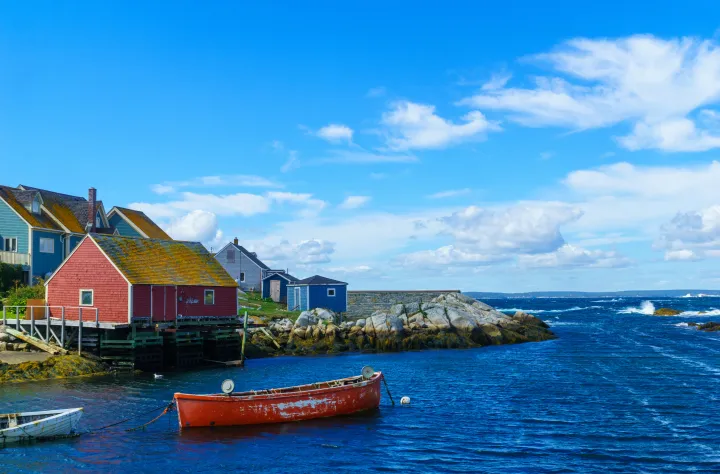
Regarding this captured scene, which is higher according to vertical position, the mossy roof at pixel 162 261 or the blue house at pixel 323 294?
the mossy roof at pixel 162 261

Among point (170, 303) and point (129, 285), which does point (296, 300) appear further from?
point (129, 285)

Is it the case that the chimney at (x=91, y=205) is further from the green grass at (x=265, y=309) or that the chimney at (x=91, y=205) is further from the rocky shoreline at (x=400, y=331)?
the rocky shoreline at (x=400, y=331)

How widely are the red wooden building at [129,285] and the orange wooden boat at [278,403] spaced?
578 inches

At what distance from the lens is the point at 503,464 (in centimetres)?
2080

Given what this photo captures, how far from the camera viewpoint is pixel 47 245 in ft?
178

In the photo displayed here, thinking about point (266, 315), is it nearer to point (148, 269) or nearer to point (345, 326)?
point (345, 326)

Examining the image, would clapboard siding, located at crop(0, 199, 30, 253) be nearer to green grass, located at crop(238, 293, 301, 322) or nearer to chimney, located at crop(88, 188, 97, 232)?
chimney, located at crop(88, 188, 97, 232)

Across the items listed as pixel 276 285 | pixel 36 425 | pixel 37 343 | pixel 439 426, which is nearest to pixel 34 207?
pixel 37 343

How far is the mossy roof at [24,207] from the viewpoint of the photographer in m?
52.8

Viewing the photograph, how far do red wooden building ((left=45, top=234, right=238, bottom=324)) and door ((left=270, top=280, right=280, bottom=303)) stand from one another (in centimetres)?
3446

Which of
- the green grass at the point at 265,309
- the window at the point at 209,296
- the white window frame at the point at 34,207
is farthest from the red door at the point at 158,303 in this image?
the white window frame at the point at 34,207

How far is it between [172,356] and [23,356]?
8.30 metres

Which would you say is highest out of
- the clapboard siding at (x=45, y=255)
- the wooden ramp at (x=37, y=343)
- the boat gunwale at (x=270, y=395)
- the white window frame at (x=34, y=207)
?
the white window frame at (x=34, y=207)

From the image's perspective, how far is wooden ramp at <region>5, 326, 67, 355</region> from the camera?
3797 cm
